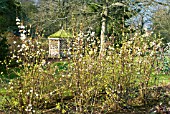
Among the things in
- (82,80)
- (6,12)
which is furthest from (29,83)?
(6,12)

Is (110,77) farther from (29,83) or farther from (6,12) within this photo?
(6,12)

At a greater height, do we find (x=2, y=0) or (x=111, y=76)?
(x=2, y=0)

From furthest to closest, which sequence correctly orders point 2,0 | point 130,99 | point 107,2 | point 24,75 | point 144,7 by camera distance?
point 2,0 < point 107,2 < point 144,7 < point 130,99 < point 24,75

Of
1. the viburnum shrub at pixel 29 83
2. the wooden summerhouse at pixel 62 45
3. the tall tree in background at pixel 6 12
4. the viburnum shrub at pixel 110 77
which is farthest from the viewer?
the tall tree in background at pixel 6 12

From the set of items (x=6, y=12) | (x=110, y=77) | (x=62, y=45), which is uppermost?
(x=6, y=12)

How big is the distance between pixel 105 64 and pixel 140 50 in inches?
28.3

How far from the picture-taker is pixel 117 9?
9562mm

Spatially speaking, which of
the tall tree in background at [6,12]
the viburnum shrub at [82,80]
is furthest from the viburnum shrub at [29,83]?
the tall tree in background at [6,12]

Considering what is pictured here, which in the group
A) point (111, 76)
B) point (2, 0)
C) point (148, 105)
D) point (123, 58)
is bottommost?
point (148, 105)

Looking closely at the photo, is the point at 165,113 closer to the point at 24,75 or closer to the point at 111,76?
the point at 111,76

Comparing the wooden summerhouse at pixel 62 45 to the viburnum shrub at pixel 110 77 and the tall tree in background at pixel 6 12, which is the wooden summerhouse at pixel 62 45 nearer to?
the viburnum shrub at pixel 110 77

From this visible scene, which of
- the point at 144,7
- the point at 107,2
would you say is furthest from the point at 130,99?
the point at 107,2

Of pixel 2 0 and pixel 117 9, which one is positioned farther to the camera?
pixel 2 0

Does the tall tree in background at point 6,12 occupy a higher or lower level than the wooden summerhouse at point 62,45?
higher
